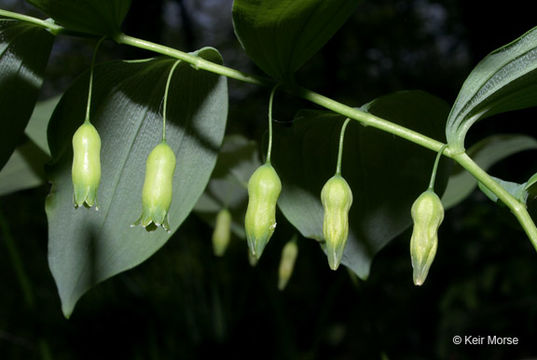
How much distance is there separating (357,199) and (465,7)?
203 cm

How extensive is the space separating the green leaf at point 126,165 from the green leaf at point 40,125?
254 millimetres

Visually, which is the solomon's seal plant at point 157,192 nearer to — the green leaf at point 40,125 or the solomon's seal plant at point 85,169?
the solomon's seal plant at point 85,169

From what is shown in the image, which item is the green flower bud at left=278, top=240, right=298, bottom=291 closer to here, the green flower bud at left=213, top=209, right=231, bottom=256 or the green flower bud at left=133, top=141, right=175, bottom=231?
the green flower bud at left=213, top=209, right=231, bottom=256

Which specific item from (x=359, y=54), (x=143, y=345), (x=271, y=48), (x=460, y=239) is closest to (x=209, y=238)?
(x=143, y=345)

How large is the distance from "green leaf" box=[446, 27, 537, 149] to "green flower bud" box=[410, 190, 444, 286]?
0.28 feet

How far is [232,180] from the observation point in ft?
3.77

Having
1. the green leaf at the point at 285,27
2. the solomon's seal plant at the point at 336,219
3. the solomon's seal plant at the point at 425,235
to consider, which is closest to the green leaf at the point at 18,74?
the green leaf at the point at 285,27

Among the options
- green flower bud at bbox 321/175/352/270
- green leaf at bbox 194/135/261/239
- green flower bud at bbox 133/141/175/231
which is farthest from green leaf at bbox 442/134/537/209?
green flower bud at bbox 133/141/175/231

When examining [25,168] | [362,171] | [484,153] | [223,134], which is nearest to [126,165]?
[223,134]

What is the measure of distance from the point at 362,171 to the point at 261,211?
0.29 metres

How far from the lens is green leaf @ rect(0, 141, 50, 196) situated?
1.08 meters

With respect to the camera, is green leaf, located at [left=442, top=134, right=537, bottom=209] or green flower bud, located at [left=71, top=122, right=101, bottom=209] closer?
green flower bud, located at [left=71, top=122, right=101, bottom=209]

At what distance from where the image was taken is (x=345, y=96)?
315 centimetres

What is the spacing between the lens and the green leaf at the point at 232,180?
3.57ft
